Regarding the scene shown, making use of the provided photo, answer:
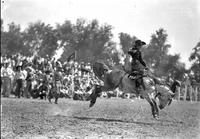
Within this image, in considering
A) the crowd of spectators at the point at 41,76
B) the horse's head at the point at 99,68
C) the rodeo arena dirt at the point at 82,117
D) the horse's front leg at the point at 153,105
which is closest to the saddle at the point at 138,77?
the horse's front leg at the point at 153,105

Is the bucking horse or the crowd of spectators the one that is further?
the crowd of spectators

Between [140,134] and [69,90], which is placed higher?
[69,90]

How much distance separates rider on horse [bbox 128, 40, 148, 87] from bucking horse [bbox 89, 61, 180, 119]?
14 cm

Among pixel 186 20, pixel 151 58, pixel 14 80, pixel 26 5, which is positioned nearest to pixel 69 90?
pixel 14 80

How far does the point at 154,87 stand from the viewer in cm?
1078

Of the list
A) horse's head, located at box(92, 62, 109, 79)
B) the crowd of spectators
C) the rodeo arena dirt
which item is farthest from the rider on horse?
the crowd of spectators

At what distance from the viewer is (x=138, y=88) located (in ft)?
39.1

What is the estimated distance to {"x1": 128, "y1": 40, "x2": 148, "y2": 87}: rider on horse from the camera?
10.0m

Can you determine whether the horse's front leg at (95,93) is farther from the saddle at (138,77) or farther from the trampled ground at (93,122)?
the saddle at (138,77)

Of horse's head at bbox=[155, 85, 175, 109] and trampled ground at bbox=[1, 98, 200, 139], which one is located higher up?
horse's head at bbox=[155, 85, 175, 109]

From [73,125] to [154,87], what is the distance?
2.28 m

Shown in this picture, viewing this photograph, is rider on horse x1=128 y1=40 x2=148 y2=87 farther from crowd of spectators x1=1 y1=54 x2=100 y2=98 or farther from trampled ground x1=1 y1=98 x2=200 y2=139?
crowd of spectators x1=1 y1=54 x2=100 y2=98

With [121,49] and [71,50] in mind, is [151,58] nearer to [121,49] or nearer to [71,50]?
[121,49]

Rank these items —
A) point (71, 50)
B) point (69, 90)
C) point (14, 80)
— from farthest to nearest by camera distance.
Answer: point (14, 80), point (69, 90), point (71, 50)
